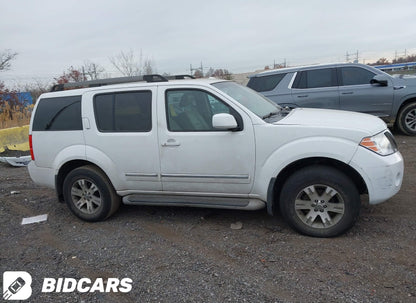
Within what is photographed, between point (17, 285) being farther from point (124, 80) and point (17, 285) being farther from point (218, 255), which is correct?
point (124, 80)

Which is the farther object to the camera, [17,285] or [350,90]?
[350,90]

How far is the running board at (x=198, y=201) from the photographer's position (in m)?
3.88

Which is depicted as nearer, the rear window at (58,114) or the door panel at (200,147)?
the door panel at (200,147)

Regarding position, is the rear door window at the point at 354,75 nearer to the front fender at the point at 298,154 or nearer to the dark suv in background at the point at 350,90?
the dark suv in background at the point at 350,90

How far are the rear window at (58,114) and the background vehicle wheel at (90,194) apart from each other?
1.98ft

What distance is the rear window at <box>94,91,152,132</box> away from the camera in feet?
13.7

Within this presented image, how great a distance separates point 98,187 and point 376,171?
10.7ft

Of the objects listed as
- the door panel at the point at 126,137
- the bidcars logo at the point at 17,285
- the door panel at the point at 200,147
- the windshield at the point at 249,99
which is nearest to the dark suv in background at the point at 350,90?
the windshield at the point at 249,99

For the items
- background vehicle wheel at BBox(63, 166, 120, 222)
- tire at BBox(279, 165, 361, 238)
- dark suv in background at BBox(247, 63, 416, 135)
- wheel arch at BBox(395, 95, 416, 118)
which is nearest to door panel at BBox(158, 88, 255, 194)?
tire at BBox(279, 165, 361, 238)

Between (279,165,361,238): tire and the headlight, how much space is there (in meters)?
0.38

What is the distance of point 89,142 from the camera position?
14.4ft

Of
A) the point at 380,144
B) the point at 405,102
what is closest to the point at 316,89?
the point at 405,102

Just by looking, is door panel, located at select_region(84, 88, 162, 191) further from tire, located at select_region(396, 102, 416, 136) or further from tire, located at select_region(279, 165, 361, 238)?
tire, located at select_region(396, 102, 416, 136)

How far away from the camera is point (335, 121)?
3656 millimetres
